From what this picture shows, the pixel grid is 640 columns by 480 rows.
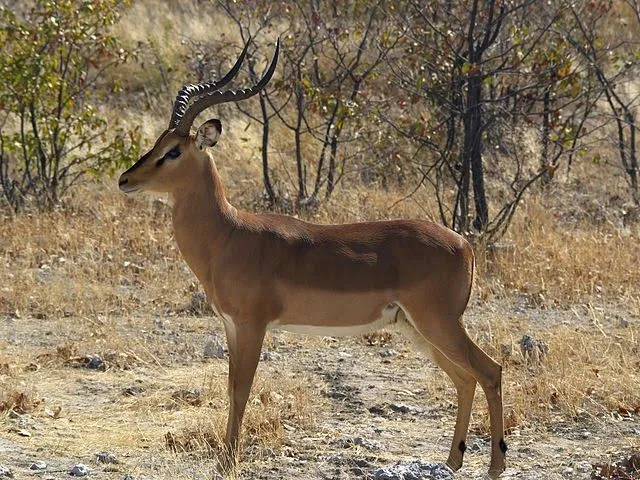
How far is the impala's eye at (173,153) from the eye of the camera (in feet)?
23.4

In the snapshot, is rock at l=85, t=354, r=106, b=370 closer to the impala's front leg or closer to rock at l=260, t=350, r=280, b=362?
rock at l=260, t=350, r=280, b=362

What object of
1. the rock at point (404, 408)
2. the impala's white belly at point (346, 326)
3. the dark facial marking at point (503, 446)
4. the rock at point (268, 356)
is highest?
the impala's white belly at point (346, 326)

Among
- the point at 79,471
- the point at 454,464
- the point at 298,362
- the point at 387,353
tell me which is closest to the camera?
the point at 79,471

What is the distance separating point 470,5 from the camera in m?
14.9

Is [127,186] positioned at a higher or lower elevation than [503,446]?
higher

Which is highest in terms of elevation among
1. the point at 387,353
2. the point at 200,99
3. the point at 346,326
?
the point at 200,99

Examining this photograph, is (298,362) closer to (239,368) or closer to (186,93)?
(239,368)

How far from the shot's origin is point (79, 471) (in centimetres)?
645

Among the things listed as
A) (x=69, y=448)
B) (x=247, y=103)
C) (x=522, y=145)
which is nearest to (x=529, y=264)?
(x=522, y=145)

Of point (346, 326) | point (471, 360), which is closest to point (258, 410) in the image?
point (346, 326)

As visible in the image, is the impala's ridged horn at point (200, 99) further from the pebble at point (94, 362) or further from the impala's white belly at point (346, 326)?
the pebble at point (94, 362)

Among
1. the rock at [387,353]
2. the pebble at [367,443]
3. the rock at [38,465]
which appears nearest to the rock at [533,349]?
the rock at [387,353]

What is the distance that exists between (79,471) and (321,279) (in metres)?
1.71

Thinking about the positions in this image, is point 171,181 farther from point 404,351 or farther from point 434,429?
point 404,351
